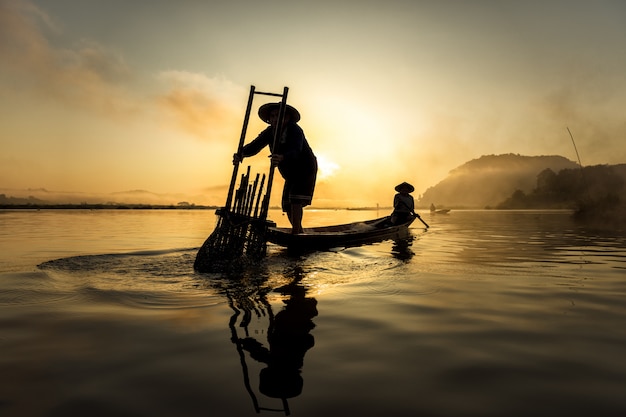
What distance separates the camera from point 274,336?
9.79 ft

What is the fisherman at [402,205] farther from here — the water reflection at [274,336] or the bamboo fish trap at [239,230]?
the water reflection at [274,336]

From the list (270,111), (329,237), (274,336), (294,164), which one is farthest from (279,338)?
(270,111)

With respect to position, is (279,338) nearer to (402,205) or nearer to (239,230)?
(239,230)

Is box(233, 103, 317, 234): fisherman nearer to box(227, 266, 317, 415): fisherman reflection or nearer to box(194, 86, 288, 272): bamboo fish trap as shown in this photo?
box(194, 86, 288, 272): bamboo fish trap

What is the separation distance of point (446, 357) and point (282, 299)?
2181 millimetres

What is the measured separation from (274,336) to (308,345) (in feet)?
1.16

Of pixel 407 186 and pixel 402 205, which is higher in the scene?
pixel 407 186

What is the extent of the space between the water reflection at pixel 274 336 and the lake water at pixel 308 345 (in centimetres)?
2

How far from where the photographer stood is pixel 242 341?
2854mm

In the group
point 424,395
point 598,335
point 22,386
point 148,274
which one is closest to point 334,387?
point 424,395

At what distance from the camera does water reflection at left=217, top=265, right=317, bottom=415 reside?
213 cm

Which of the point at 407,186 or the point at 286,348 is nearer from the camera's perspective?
the point at 286,348

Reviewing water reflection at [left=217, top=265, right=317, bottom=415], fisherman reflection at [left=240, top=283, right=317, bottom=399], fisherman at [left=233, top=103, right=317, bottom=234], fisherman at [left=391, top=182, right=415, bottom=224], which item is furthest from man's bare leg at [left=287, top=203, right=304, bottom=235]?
fisherman at [left=391, top=182, right=415, bottom=224]

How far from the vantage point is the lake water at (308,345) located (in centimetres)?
196
